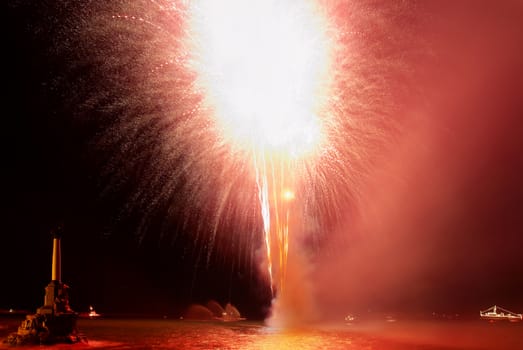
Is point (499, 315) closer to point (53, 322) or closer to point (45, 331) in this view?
point (53, 322)

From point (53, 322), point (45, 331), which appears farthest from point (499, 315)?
point (45, 331)

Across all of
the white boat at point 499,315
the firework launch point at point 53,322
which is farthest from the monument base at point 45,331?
the white boat at point 499,315

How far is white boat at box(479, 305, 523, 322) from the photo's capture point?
129500 mm

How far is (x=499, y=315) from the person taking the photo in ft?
429

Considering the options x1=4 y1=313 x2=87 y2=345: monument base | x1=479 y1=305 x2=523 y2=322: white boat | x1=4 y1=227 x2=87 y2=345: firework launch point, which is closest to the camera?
x1=4 y1=313 x2=87 y2=345: monument base

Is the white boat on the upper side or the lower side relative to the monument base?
upper

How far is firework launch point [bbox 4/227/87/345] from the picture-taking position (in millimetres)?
24891

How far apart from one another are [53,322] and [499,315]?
12945 centimetres

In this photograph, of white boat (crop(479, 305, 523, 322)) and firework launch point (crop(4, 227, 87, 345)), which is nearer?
firework launch point (crop(4, 227, 87, 345))

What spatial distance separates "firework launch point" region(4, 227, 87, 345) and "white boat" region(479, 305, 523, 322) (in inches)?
4889

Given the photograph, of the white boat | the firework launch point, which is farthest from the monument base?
the white boat

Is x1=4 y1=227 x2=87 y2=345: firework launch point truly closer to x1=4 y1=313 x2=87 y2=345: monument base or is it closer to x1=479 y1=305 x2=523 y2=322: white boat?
x1=4 y1=313 x2=87 y2=345: monument base

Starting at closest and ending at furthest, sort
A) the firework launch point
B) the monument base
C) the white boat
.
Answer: the monument base < the firework launch point < the white boat

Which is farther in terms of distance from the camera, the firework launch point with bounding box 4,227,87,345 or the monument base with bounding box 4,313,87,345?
the firework launch point with bounding box 4,227,87,345
